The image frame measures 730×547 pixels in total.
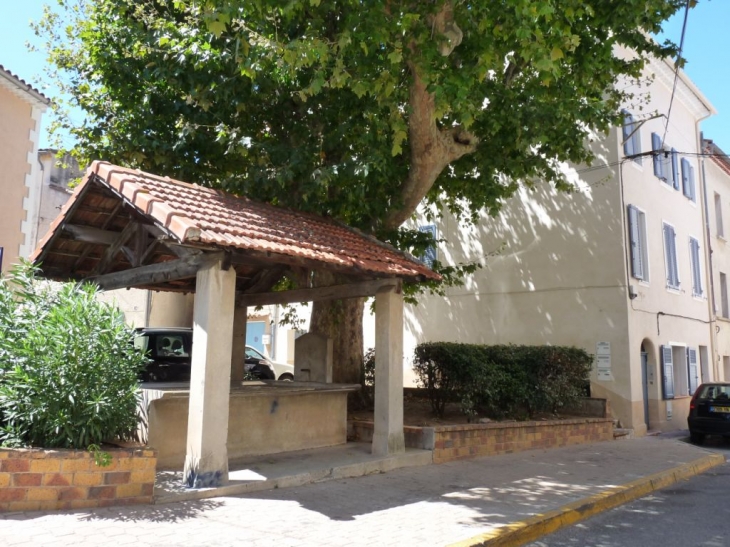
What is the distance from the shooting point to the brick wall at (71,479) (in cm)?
539

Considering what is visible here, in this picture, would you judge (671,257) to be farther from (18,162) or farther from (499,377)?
(18,162)

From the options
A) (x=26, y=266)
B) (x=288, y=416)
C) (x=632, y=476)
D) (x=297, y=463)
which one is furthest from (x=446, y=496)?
(x=26, y=266)

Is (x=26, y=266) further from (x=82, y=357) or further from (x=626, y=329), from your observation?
(x=626, y=329)

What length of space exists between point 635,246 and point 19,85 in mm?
14983

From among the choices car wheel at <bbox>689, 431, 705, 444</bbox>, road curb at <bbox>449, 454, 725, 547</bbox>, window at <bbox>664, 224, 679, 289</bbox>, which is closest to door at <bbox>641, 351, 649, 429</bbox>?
car wheel at <bbox>689, 431, 705, 444</bbox>

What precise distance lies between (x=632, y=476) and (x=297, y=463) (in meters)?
4.82

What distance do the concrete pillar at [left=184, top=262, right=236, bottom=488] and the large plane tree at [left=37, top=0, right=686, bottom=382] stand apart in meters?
3.07

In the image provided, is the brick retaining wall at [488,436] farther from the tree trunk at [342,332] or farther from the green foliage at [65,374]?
the green foliage at [65,374]

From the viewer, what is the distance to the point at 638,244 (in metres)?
15.9

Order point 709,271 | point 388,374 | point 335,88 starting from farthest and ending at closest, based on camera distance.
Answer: point 709,271 < point 335,88 < point 388,374

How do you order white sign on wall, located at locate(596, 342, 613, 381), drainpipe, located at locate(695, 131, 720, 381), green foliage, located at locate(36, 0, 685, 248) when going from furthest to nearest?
drainpipe, located at locate(695, 131, 720, 381)
white sign on wall, located at locate(596, 342, 613, 381)
green foliage, located at locate(36, 0, 685, 248)

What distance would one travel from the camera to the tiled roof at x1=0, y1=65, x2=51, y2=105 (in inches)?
539

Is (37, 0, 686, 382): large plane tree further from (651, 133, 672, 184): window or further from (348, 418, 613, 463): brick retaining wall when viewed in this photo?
(651, 133, 672, 184): window

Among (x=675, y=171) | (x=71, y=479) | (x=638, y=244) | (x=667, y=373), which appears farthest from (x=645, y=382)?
(x=71, y=479)
